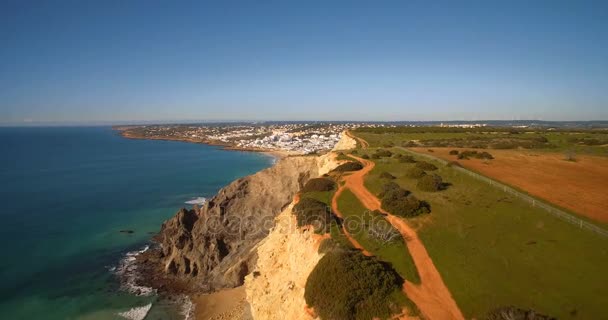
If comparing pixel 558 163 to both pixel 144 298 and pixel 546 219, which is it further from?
pixel 144 298

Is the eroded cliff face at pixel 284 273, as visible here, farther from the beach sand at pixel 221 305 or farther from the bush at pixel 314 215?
the beach sand at pixel 221 305

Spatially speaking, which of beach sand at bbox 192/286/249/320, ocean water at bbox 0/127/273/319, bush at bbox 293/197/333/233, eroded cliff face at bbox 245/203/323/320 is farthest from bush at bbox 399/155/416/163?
ocean water at bbox 0/127/273/319

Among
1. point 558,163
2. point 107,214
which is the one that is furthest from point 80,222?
point 558,163

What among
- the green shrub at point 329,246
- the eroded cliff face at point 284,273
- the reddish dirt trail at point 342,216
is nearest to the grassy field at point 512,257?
the reddish dirt trail at point 342,216

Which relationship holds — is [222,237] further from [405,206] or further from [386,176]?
[405,206]

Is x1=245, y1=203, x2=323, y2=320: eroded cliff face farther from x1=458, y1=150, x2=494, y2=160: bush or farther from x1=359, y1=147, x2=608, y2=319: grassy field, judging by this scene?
x1=458, y1=150, x2=494, y2=160: bush

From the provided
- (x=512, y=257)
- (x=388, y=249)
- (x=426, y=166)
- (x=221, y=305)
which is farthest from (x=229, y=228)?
(x=512, y=257)

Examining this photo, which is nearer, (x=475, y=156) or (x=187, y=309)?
(x=187, y=309)
